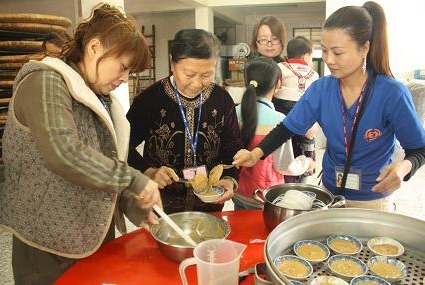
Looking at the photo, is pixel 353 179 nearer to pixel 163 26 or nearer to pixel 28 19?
pixel 28 19

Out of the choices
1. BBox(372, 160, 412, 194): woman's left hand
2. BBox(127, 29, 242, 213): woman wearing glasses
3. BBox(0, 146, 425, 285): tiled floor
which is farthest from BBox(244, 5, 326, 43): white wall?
BBox(372, 160, 412, 194): woman's left hand

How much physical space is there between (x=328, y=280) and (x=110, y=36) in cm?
89

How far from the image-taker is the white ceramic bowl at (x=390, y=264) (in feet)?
2.95

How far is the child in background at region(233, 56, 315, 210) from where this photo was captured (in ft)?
6.50

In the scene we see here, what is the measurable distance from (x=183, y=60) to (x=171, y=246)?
793 millimetres

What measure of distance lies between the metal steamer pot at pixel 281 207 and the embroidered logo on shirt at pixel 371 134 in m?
0.33

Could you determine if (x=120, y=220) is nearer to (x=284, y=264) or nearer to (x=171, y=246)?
(x=171, y=246)

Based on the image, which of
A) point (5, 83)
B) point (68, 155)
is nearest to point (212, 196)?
point (68, 155)

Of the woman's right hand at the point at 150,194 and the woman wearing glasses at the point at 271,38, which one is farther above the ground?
the woman wearing glasses at the point at 271,38

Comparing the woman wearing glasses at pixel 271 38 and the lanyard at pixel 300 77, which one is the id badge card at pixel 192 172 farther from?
the lanyard at pixel 300 77

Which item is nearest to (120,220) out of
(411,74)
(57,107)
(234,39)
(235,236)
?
(235,236)

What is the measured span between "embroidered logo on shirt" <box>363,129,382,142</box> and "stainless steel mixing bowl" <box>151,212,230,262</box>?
69 centimetres

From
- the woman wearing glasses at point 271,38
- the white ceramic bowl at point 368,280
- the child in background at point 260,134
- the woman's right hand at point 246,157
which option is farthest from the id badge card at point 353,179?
the woman wearing glasses at point 271,38

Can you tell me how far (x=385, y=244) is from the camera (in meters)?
1.02
